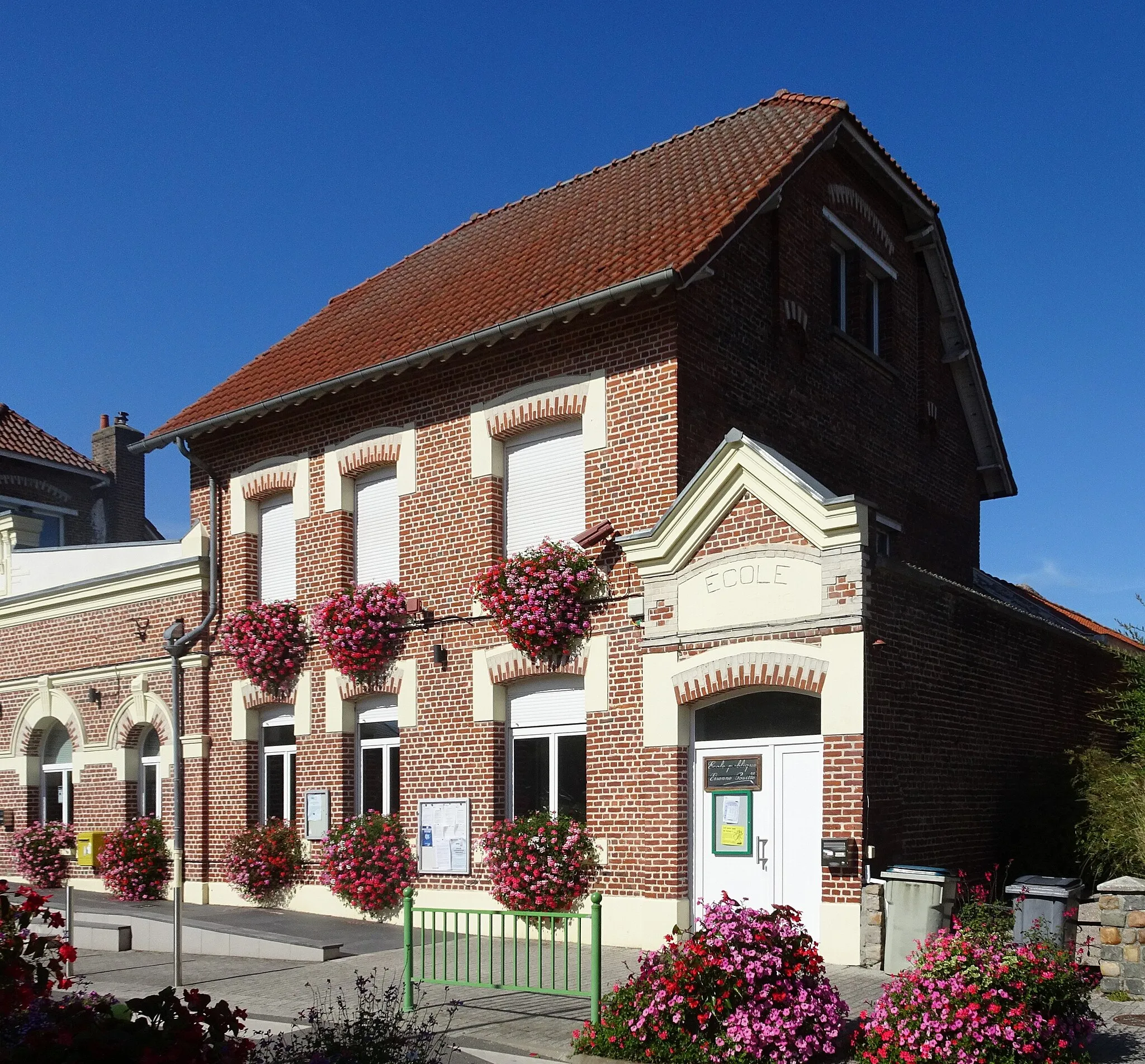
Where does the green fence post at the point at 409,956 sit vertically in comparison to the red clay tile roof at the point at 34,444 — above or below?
below

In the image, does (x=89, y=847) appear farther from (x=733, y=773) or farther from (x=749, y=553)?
(x=749, y=553)

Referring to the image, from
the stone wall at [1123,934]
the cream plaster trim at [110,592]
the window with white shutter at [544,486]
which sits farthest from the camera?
the cream plaster trim at [110,592]

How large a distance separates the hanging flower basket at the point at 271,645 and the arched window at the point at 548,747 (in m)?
3.63

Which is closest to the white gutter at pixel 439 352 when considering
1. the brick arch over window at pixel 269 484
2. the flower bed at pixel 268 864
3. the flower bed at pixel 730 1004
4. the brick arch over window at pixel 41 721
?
the brick arch over window at pixel 269 484

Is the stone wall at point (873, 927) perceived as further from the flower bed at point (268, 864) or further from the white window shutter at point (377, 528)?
the flower bed at point (268, 864)

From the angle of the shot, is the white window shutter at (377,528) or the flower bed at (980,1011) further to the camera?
the white window shutter at (377,528)

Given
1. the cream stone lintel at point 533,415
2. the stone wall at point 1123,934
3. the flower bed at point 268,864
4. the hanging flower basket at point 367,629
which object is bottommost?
the flower bed at point 268,864

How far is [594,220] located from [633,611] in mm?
6179

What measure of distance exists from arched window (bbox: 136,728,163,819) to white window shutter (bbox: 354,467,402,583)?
5062 mm

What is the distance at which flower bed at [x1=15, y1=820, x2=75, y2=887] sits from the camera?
20719 millimetres

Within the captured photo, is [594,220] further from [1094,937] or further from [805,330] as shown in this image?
[1094,937]

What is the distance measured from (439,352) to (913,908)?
808cm

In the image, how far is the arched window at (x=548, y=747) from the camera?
48.9ft

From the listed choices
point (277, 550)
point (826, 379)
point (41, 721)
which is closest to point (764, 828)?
point (826, 379)
